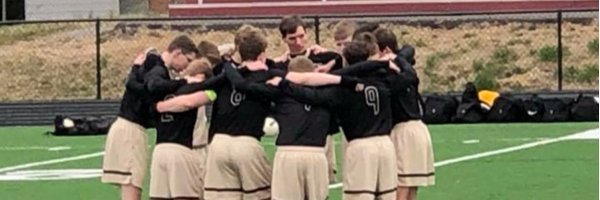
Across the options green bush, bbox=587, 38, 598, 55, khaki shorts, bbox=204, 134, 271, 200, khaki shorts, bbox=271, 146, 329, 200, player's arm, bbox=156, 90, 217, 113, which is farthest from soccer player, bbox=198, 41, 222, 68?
green bush, bbox=587, 38, 598, 55

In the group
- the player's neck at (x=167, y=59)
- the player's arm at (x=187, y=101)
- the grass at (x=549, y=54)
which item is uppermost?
the grass at (x=549, y=54)

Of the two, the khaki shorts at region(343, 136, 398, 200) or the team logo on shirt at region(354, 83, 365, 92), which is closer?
the team logo on shirt at region(354, 83, 365, 92)

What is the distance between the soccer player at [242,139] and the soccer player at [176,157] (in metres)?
0.34

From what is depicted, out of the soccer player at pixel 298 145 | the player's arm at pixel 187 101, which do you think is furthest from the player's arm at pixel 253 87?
the player's arm at pixel 187 101

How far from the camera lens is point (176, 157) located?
34.1 ft

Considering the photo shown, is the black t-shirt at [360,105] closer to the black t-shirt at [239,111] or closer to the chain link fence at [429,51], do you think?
the black t-shirt at [239,111]

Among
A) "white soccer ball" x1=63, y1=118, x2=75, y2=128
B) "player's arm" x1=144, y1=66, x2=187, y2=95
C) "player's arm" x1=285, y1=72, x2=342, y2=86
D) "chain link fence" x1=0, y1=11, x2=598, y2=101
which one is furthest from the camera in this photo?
"chain link fence" x1=0, y1=11, x2=598, y2=101

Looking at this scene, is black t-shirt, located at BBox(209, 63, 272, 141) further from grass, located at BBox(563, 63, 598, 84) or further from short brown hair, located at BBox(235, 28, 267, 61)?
grass, located at BBox(563, 63, 598, 84)

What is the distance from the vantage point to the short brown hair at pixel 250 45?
9867 millimetres

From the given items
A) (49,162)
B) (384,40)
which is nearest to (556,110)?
(49,162)

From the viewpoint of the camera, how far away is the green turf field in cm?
1347

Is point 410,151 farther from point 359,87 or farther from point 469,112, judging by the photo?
point 469,112

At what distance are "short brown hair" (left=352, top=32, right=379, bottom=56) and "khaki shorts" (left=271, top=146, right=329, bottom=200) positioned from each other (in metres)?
→ 0.80

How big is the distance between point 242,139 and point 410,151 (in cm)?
156
